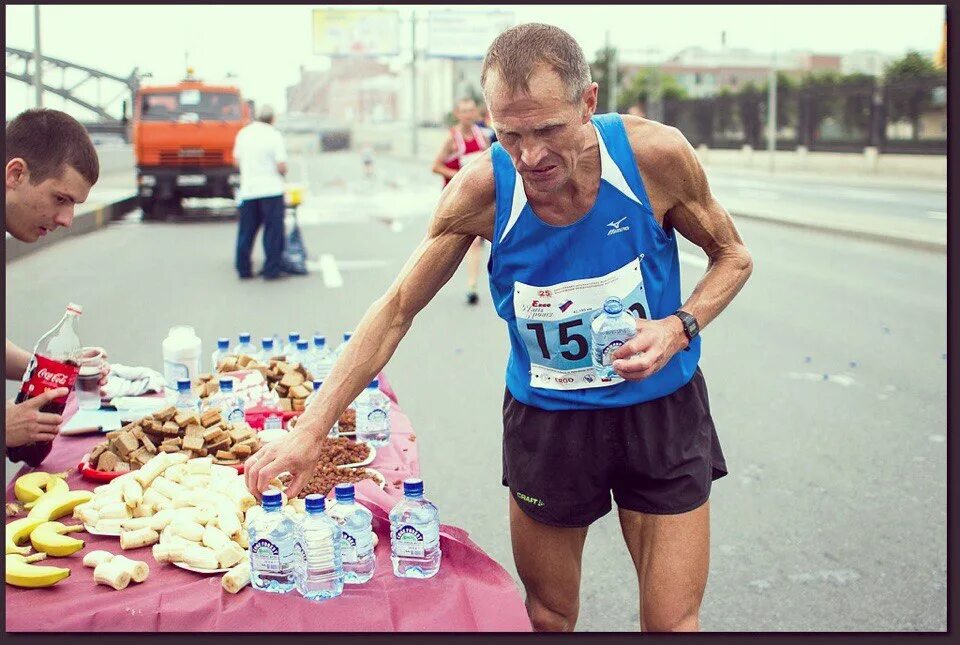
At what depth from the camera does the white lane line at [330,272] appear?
12.9m

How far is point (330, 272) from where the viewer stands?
14.0 m

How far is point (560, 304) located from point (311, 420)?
740 mm

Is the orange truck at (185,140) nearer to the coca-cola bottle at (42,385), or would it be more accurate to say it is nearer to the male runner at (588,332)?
the coca-cola bottle at (42,385)

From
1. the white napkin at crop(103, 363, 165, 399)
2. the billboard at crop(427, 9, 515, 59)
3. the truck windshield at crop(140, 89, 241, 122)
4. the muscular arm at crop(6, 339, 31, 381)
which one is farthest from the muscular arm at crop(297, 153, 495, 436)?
the billboard at crop(427, 9, 515, 59)

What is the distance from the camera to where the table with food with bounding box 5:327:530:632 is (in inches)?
107

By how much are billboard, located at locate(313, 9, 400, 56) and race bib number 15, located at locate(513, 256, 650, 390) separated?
49.4 meters

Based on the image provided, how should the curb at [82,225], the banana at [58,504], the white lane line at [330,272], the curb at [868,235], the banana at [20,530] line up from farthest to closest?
the curb at [82,225], the curb at [868,235], the white lane line at [330,272], the banana at [58,504], the banana at [20,530]

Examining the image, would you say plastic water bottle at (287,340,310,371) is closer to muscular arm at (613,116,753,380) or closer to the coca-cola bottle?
the coca-cola bottle

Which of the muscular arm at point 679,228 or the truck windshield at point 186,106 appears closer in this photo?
the muscular arm at point 679,228

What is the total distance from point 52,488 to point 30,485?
0.24ft

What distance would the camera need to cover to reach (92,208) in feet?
69.7

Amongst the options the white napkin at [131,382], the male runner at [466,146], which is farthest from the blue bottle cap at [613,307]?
the male runner at [466,146]

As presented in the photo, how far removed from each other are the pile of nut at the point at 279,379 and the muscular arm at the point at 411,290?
1598mm

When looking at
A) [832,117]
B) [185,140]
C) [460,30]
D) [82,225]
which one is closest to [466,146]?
[82,225]
